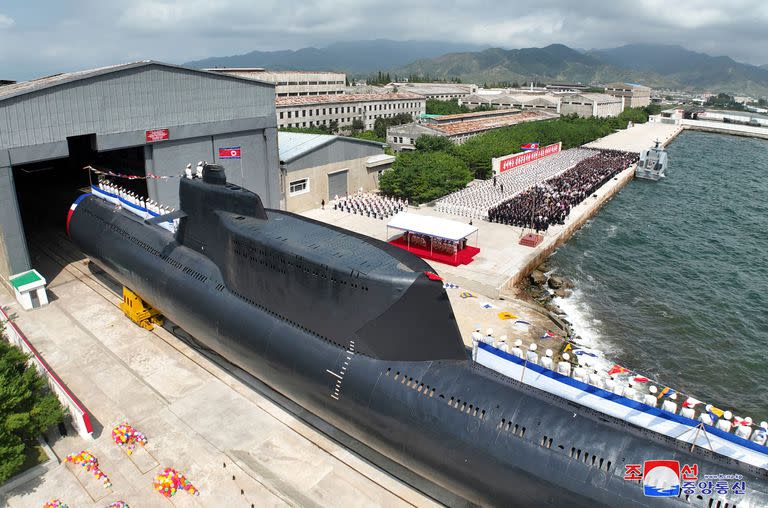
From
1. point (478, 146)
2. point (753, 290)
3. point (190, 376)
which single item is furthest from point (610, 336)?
point (478, 146)

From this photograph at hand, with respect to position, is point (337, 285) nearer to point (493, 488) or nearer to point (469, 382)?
point (469, 382)

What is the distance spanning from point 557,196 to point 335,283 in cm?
3675

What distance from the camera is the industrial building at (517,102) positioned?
11494 centimetres

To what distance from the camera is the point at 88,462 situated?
12.1 m

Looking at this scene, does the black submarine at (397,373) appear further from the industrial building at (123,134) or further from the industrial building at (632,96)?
the industrial building at (632,96)

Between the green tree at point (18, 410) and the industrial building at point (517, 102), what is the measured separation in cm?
11686

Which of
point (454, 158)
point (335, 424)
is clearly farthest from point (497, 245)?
point (335, 424)

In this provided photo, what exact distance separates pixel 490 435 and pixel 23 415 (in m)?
10.5

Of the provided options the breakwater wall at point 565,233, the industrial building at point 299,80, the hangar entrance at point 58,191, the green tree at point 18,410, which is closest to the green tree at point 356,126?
the industrial building at point 299,80

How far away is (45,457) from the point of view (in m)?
12.2

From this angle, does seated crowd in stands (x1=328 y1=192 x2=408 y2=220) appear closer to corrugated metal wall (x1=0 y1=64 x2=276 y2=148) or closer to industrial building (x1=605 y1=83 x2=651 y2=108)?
corrugated metal wall (x1=0 y1=64 x2=276 y2=148)

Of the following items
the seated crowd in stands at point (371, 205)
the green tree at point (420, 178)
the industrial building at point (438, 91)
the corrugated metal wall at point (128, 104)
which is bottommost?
the seated crowd in stands at point (371, 205)

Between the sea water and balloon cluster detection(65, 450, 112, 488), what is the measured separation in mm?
19071

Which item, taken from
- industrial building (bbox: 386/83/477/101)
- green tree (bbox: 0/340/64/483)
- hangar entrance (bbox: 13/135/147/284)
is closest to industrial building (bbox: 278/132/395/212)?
hangar entrance (bbox: 13/135/147/284)
